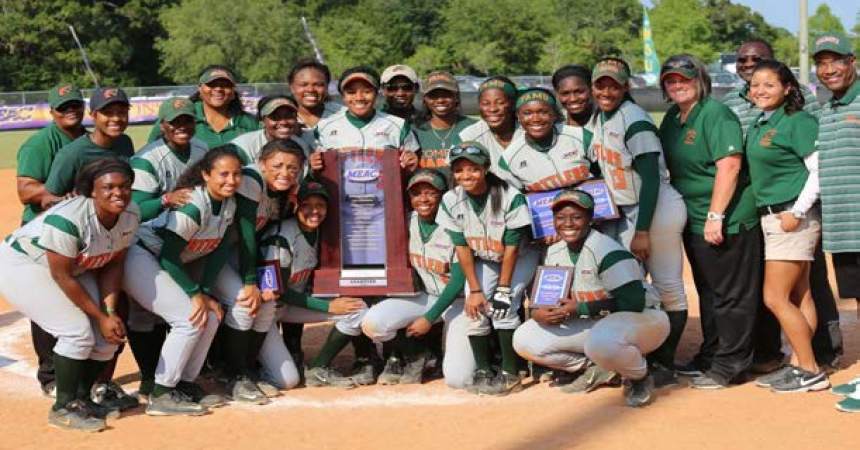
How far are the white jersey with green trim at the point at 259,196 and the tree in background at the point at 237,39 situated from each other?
4258cm

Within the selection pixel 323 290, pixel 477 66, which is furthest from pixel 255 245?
pixel 477 66

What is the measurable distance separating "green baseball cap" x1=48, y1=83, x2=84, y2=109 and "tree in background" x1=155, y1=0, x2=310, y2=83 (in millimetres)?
42230

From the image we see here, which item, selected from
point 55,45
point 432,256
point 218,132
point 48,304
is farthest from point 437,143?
point 55,45

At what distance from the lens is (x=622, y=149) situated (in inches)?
231

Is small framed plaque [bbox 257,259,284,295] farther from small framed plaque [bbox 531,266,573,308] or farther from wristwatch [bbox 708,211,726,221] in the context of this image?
wristwatch [bbox 708,211,726,221]

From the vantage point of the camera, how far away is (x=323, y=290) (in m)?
6.38

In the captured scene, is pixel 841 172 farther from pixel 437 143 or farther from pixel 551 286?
pixel 437 143

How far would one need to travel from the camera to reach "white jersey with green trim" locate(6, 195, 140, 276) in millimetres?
5180

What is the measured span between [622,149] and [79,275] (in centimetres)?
310

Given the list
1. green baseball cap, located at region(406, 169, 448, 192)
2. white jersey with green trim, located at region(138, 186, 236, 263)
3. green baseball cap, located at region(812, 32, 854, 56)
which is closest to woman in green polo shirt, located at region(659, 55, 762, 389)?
green baseball cap, located at region(812, 32, 854, 56)

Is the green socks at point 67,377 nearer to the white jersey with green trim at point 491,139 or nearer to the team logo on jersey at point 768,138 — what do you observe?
the white jersey with green trim at point 491,139

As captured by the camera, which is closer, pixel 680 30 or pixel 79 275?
pixel 79 275

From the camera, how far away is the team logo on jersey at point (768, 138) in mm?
5668

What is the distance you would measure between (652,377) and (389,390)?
1568mm
